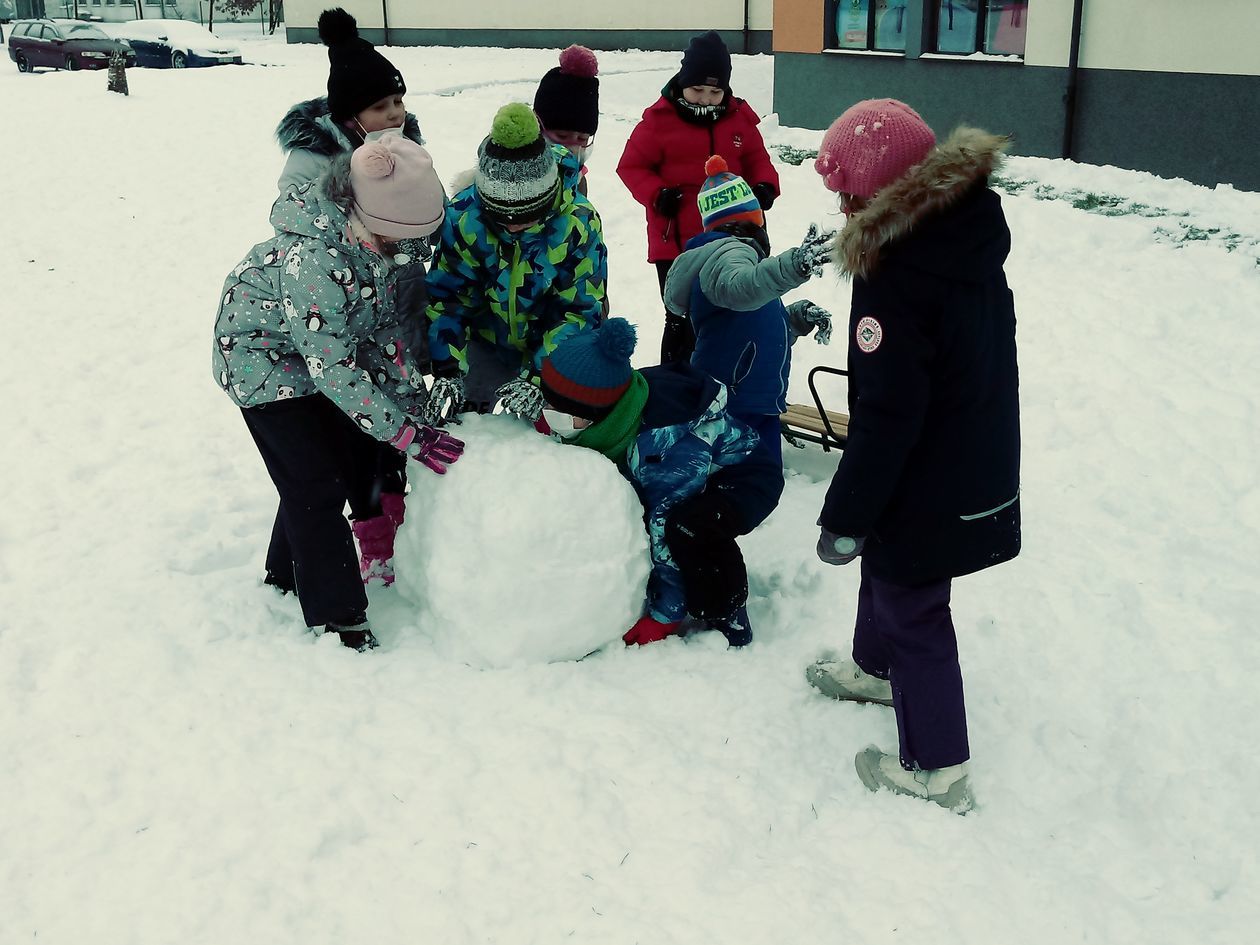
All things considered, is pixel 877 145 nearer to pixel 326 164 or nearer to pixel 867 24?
pixel 326 164

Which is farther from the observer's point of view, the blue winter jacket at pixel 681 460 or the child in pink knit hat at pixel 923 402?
the blue winter jacket at pixel 681 460

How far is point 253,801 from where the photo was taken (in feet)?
9.34

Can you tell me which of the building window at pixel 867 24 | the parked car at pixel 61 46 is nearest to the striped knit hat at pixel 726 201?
the building window at pixel 867 24

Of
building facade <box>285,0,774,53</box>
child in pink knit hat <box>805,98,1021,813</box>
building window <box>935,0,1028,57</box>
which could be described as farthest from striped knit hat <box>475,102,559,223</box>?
building facade <box>285,0,774,53</box>

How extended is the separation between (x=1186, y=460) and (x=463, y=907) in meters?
3.84

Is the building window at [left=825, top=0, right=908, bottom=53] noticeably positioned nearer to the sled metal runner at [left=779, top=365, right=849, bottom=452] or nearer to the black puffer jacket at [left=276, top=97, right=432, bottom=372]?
the sled metal runner at [left=779, top=365, right=849, bottom=452]

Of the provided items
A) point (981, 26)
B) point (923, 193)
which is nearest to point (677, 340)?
point (923, 193)

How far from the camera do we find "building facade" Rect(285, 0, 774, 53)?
2119 cm

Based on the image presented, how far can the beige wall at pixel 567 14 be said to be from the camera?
21.3 m

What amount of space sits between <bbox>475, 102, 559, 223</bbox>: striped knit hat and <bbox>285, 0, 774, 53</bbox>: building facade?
18898 mm

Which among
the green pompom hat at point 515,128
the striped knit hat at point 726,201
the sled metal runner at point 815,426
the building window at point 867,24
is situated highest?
the building window at point 867,24

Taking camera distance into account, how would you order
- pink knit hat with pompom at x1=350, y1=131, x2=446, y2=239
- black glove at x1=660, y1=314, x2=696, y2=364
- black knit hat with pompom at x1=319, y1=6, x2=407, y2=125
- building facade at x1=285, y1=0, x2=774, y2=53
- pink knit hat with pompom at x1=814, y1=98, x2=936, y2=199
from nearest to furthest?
pink knit hat with pompom at x1=814, y1=98, x2=936, y2=199 → pink knit hat with pompom at x1=350, y1=131, x2=446, y2=239 → black knit hat with pompom at x1=319, y1=6, x2=407, y2=125 → black glove at x1=660, y1=314, x2=696, y2=364 → building facade at x1=285, y1=0, x2=774, y2=53

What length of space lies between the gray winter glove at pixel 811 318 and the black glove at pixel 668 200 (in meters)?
1.38

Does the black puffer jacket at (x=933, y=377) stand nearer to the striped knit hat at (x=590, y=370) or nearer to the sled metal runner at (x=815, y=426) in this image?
the striped knit hat at (x=590, y=370)
